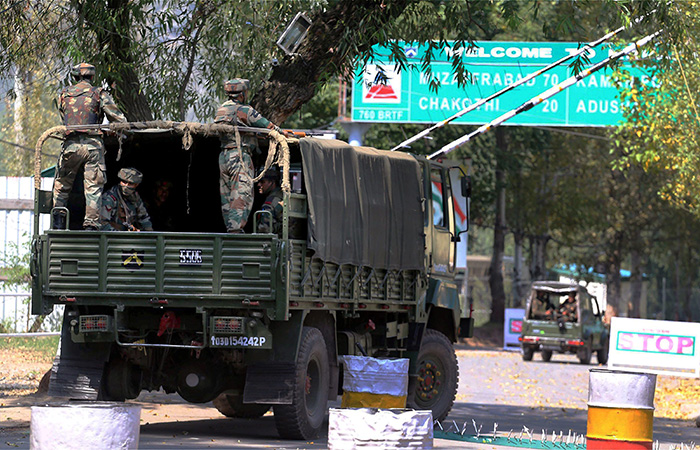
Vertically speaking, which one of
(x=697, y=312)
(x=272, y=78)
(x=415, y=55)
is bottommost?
(x=697, y=312)

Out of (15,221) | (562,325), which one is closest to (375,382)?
(15,221)

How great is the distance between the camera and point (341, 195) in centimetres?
1288

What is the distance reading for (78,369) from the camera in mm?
11891

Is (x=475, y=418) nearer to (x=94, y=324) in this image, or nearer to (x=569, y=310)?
(x=94, y=324)

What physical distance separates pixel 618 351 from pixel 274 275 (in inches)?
612

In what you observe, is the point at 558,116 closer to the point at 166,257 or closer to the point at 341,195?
the point at 341,195

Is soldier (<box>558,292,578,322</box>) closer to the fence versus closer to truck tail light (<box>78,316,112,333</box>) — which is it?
the fence

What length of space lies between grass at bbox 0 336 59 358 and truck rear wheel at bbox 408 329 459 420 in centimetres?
742

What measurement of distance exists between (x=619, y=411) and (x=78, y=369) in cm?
506

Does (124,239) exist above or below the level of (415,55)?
below

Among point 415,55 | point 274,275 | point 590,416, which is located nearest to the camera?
point 590,416

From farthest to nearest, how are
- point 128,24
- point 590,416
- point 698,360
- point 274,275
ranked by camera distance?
1. point 698,360
2. point 128,24
3. point 274,275
4. point 590,416

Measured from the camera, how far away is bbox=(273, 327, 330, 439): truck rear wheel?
11.8 meters

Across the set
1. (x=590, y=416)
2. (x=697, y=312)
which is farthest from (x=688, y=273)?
(x=590, y=416)
